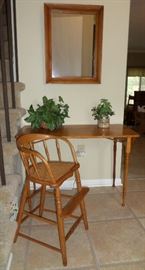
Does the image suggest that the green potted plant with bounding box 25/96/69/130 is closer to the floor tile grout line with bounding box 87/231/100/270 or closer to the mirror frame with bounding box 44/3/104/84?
the mirror frame with bounding box 44/3/104/84

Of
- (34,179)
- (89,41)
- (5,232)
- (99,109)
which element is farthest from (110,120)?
(5,232)

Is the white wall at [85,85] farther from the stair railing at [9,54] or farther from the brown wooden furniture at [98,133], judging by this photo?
→ the brown wooden furniture at [98,133]

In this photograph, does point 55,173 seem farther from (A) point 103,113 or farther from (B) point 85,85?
(B) point 85,85

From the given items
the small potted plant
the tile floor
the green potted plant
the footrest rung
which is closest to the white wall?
the small potted plant

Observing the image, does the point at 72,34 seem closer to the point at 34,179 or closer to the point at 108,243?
the point at 34,179

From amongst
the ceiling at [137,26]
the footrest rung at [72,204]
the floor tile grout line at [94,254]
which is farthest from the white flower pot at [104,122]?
the ceiling at [137,26]

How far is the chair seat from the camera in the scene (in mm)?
1642

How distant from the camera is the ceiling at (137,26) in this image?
3.72 metres

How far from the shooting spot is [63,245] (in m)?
1.61

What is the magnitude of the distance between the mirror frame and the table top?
491mm

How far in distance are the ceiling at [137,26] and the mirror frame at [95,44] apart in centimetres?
147

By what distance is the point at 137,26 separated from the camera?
5.05 metres

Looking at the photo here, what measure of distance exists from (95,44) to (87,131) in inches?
36.0

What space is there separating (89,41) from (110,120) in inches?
34.1
